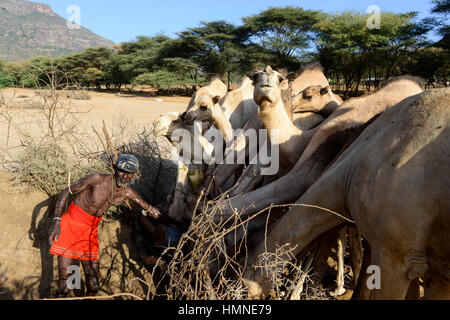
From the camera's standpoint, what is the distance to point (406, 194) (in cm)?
213

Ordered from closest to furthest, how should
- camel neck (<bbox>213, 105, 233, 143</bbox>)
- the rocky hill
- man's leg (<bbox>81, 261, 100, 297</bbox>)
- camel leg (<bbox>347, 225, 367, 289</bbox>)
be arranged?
man's leg (<bbox>81, 261, 100, 297</bbox>) → camel leg (<bbox>347, 225, 367, 289</bbox>) → camel neck (<bbox>213, 105, 233, 143</bbox>) → the rocky hill

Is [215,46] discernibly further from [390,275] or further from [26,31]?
[26,31]

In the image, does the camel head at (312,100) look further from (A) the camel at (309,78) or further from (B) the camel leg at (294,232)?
(B) the camel leg at (294,232)

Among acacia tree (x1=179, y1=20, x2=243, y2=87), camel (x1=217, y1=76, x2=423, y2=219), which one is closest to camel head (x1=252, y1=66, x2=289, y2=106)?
camel (x1=217, y1=76, x2=423, y2=219)

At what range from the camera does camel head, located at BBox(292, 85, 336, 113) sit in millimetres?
5282

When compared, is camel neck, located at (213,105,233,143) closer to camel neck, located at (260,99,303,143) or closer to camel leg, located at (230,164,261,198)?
camel leg, located at (230,164,261,198)

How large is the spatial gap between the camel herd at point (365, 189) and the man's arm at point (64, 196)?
53.4 inches

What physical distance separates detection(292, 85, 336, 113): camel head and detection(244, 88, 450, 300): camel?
8.70 ft

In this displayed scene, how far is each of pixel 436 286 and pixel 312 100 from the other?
3476mm

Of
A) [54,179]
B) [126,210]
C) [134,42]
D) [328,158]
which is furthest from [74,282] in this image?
[134,42]

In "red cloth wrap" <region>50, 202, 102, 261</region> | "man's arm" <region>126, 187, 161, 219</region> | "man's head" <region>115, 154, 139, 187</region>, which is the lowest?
"red cloth wrap" <region>50, 202, 102, 261</region>

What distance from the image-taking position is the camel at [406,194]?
2.08 meters

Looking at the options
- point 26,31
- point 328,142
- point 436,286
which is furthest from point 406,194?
point 26,31
